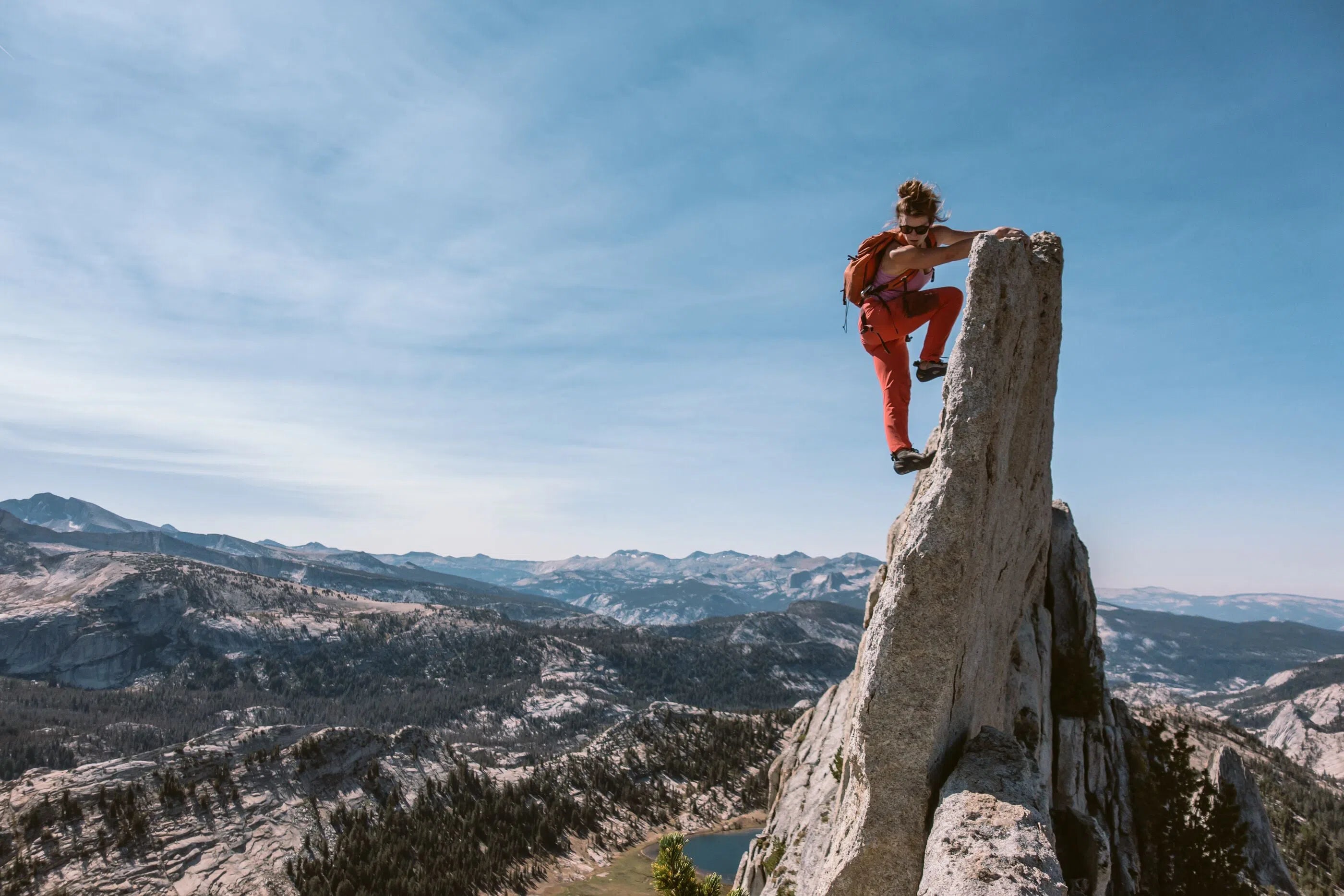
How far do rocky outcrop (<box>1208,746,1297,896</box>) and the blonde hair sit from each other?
111ft

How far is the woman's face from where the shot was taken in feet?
37.2

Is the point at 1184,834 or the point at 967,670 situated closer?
the point at 967,670

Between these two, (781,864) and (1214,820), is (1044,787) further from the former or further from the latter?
(1214,820)

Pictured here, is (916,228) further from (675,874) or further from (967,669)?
(675,874)

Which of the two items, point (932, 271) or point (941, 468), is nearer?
point (941, 468)

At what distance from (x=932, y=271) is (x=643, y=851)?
119 metres

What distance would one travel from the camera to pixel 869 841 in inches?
431

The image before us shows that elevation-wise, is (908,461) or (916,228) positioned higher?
(916,228)

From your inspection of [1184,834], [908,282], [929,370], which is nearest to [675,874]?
[1184,834]

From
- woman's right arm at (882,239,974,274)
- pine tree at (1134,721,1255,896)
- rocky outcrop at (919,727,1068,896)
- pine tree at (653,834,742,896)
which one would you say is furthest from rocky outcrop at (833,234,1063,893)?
pine tree at (1134,721,1255,896)

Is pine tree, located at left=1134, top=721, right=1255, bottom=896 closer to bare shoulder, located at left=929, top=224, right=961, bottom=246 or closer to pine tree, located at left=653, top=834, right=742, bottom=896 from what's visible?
pine tree, located at left=653, top=834, right=742, bottom=896

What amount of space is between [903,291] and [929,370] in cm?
194

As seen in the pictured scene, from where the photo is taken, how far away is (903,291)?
38.9ft

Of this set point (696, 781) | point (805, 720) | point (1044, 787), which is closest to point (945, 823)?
point (1044, 787)
